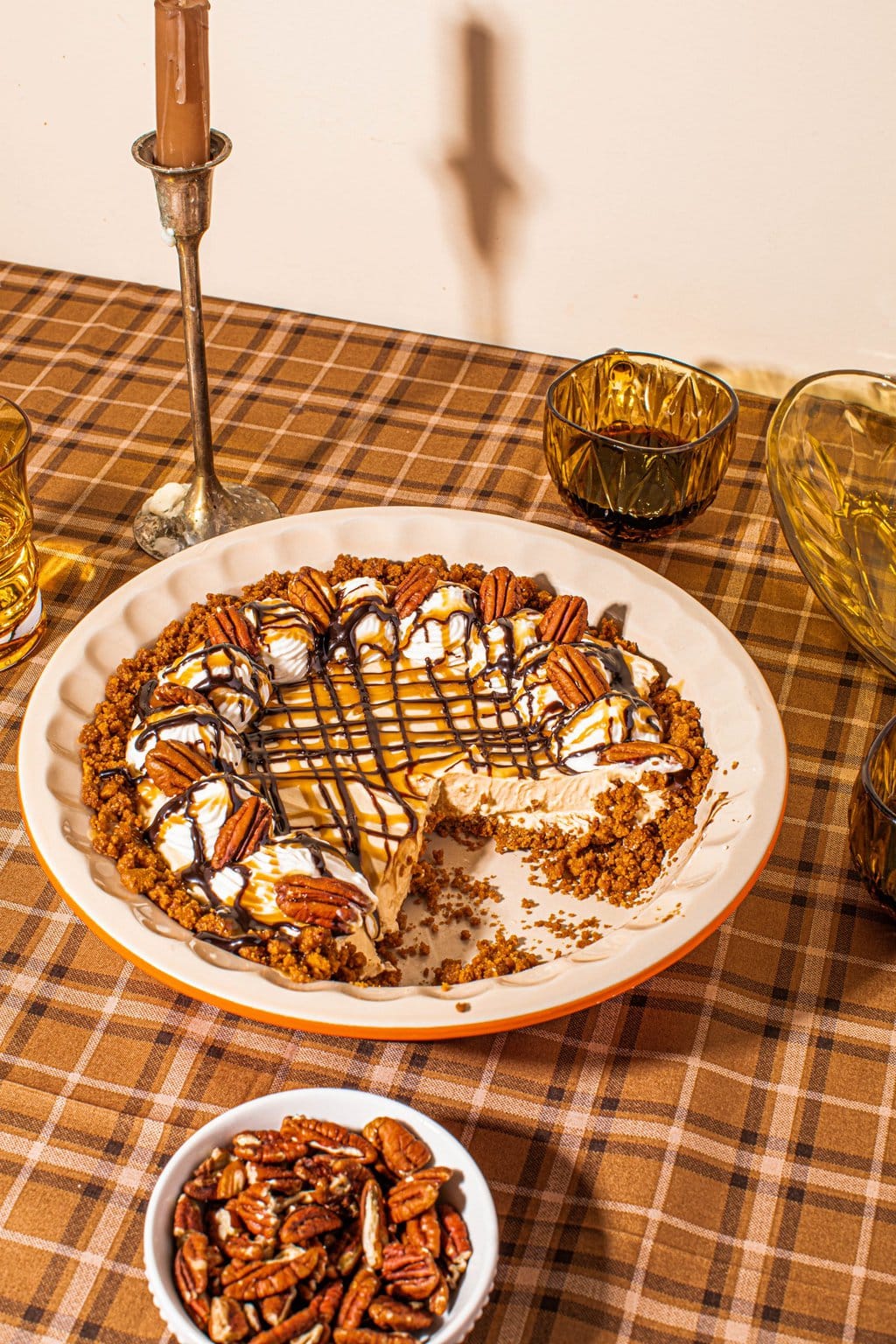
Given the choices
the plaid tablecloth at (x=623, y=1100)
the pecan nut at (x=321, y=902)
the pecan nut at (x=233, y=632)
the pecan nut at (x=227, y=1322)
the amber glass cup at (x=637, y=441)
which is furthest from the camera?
the amber glass cup at (x=637, y=441)

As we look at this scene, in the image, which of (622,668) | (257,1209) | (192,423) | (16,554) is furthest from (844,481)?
(257,1209)

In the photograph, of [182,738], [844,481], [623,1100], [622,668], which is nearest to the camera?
[623,1100]

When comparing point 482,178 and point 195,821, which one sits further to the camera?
point 482,178

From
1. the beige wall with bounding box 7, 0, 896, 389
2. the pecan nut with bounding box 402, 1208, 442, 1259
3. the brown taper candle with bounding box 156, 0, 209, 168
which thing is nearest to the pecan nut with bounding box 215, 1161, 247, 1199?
the pecan nut with bounding box 402, 1208, 442, 1259

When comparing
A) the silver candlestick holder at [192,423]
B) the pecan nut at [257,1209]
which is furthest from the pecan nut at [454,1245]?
the silver candlestick holder at [192,423]

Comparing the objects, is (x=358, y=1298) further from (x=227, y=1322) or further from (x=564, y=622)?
A: (x=564, y=622)

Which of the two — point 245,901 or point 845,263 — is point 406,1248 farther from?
point 845,263

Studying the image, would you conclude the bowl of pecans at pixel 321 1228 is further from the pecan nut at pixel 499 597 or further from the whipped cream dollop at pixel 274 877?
the pecan nut at pixel 499 597
